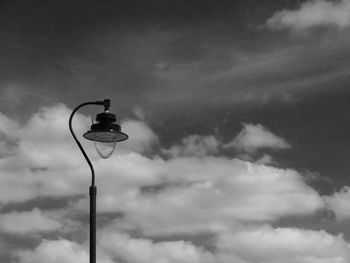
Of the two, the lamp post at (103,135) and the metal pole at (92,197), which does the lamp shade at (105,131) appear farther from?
the metal pole at (92,197)

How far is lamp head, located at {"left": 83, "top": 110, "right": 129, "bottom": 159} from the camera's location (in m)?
18.6

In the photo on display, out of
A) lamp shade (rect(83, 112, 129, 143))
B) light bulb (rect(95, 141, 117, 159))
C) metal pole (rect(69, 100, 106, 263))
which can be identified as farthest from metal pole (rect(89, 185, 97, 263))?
lamp shade (rect(83, 112, 129, 143))

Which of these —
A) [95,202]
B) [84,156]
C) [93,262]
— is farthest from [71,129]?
[93,262]

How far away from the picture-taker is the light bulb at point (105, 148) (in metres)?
18.7

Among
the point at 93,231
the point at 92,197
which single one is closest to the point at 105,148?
the point at 92,197

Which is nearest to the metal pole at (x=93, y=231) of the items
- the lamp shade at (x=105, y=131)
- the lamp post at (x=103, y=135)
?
the lamp post at (x=103, y=135)

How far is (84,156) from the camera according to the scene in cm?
1870

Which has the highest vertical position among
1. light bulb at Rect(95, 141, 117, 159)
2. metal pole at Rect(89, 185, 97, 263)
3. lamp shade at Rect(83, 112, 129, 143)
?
lamp shade at Rect(83, 112, 129, 143)

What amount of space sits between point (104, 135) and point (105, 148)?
11.7 inches

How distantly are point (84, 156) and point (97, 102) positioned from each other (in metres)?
1.33

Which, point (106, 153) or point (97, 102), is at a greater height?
point (97, 102)

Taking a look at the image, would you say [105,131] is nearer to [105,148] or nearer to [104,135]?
[104,135]

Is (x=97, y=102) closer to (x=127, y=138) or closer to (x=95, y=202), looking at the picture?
(x=127, y=138)

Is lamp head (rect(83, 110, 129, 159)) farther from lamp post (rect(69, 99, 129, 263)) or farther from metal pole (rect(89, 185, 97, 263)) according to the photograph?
metal pole (rect(89, 185, 97, 263))
